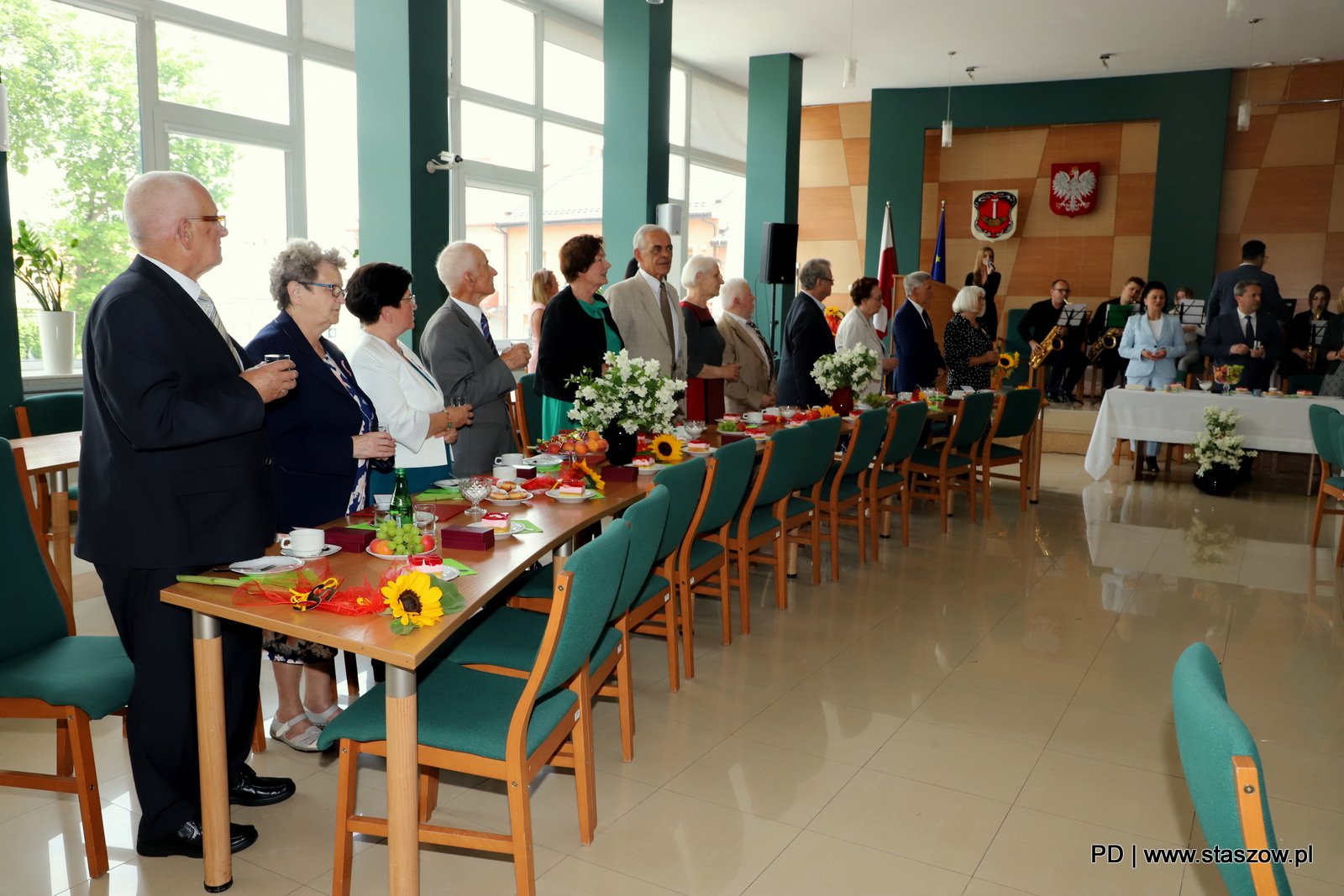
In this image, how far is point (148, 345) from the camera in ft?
7.50

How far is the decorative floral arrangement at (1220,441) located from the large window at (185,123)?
7470 millimetres

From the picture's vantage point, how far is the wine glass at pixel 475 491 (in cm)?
306

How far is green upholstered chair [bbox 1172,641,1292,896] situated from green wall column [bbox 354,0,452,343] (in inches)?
234

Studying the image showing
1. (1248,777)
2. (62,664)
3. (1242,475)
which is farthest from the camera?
(1242,475)

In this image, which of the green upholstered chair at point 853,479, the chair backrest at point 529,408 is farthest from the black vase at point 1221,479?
the chair backrest at point 529,408

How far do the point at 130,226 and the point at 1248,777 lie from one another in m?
2.63

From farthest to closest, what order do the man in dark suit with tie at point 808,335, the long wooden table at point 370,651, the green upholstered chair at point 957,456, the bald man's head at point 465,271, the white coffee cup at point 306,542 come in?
1. the green upholstered chair at point 957,456
2. the man in dark suit with tie at point 808,335
3. the bald man's head at point 465,271
4. the white coffee cup at point 306,542
5. the long wooden table at point 370,651

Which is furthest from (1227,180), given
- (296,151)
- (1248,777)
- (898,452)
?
(1248,777)

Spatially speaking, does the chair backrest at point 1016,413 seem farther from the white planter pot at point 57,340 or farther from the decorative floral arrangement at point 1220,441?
the white planter pot at point 57,340

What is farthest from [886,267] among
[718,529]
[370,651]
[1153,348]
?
[370,651]

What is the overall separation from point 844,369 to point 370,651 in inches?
175

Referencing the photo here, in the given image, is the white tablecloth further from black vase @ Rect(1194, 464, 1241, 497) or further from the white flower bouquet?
the white flower bouquet

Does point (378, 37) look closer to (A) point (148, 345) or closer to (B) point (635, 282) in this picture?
(B) point (635, 282)

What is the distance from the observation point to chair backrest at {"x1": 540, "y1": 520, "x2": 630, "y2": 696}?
2.15m
